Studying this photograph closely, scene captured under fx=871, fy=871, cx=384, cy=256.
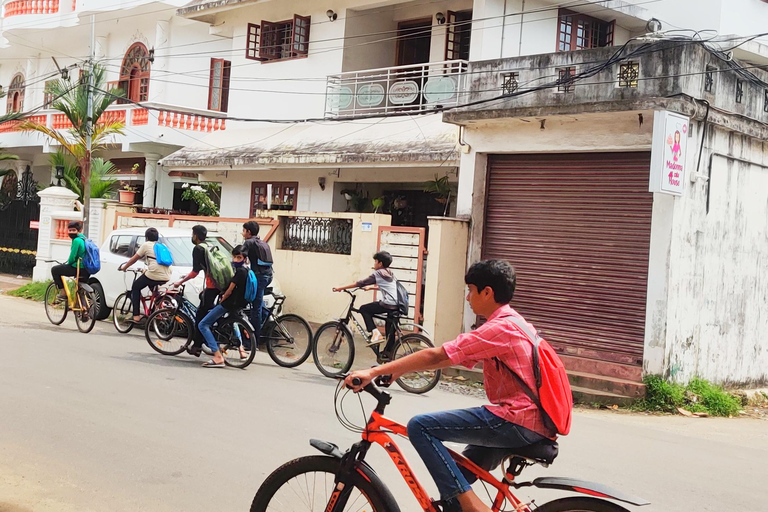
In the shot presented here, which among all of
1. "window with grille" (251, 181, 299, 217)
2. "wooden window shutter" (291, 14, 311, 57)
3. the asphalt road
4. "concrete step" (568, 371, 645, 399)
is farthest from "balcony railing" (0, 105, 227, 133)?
"concrete step" (568, 371, 645, 399)

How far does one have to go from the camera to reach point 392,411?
8.77 m

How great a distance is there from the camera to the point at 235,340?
11.0 metres

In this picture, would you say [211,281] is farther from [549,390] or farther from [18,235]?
[18,235]

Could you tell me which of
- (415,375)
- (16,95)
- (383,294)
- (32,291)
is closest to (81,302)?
(383,294)

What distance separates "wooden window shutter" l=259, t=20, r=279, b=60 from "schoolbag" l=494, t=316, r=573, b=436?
1793 cm

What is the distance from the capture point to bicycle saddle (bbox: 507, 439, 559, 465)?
12.4 feet

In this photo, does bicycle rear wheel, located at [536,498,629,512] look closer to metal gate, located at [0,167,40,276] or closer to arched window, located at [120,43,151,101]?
metal gate, located at [0,167,40,276]

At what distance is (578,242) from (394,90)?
7.01 meters

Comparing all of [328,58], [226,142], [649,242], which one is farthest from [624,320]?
[226,142]

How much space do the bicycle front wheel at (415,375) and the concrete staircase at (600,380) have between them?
5.08 ft

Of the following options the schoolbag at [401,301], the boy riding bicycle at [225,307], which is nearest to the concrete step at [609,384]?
the schoolbag at [401,301]

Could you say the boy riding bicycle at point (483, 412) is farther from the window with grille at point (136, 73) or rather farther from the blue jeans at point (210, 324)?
the window with grille at point (136, 73)

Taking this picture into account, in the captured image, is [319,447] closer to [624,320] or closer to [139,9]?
[624,320]

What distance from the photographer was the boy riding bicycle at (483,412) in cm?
378
